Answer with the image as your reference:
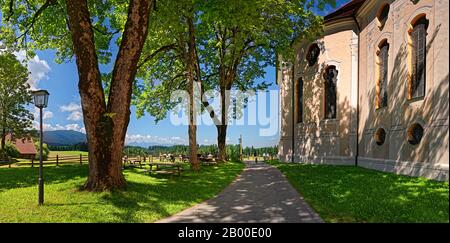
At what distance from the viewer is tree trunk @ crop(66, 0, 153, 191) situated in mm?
9922

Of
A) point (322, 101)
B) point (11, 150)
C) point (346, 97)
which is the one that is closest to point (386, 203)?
point (346, 97)

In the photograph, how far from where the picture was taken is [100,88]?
10.3 metres

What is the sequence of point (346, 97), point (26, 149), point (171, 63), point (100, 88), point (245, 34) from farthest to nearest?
point (26, 149), point (171, 63), point (346, 97), point (245, 34), point (100, 88)

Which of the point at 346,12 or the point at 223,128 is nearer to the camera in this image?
the point at 346,12

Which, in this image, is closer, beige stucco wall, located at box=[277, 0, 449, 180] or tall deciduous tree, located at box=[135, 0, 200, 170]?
tall deciduous tree, located at box=[135, 0, 200, 170]

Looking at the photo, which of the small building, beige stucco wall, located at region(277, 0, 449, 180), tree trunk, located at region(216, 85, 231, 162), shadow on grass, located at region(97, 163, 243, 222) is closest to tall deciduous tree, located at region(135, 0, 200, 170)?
tree trunk, located at region(216, 85, 231, 162)

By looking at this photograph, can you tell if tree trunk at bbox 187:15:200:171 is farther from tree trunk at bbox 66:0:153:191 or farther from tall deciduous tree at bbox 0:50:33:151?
tall deciduous tree at bbox 0:50:33:151

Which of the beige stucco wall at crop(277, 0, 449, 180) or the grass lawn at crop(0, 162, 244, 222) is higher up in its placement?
the beige stucco wall at crop(277, 0, 449, 180)

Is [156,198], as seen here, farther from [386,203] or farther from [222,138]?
[222,138]

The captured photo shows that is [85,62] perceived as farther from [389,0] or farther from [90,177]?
[389,0]

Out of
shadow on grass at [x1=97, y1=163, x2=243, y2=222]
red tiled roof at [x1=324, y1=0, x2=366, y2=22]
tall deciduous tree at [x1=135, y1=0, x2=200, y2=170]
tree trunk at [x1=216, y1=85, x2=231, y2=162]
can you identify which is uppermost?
red tiled roof at [x1=324, y1=0, x2=366, y2=22]

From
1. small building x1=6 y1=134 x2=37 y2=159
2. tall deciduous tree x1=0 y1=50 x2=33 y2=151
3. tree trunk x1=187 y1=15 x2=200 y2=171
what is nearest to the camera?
tree trunk x1=187 y1=15 x2=200 y2=171

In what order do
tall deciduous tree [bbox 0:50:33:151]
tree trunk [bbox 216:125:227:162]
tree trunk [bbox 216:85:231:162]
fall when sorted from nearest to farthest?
tree trunk [bbox 216:85:231:162] → tree trunk [bbox 216:125:227:162] → tall deciduous tree [bbox 0:50:33:151]
